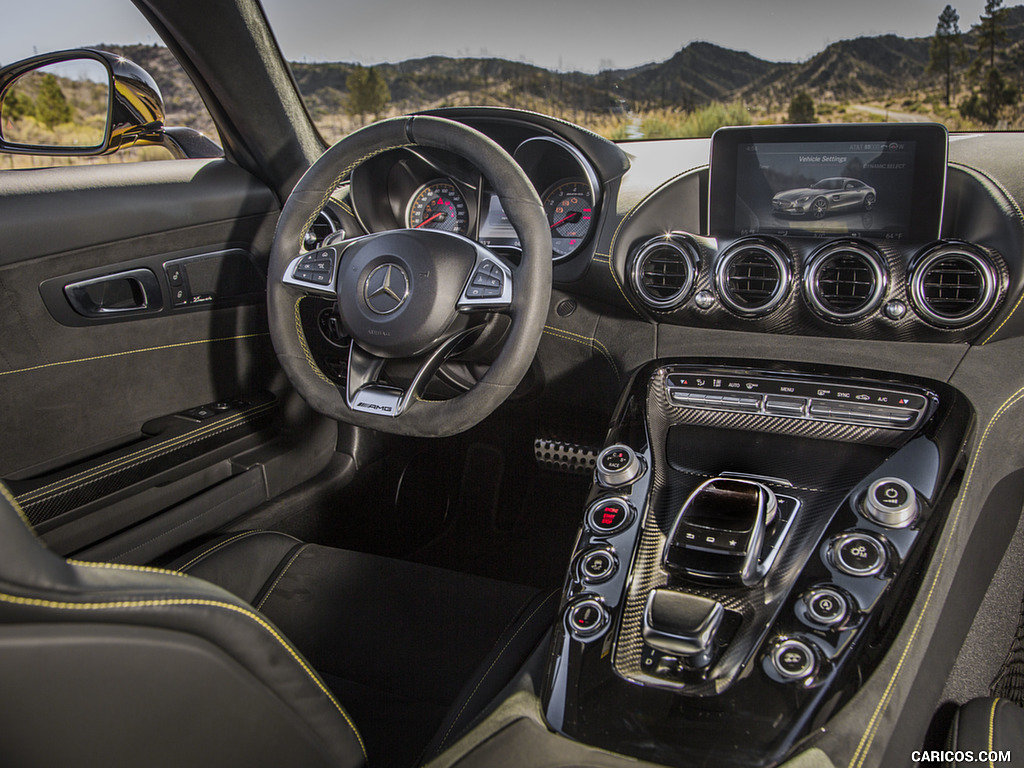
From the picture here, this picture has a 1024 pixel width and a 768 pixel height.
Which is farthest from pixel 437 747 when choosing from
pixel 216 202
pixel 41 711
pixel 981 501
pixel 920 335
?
pixel 216 202

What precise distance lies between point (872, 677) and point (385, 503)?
166 cm

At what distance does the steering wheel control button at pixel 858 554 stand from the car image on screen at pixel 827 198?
2.47ft

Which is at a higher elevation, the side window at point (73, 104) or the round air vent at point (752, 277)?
the side window at point (73, 104)

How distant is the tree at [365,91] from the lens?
7.32 ft

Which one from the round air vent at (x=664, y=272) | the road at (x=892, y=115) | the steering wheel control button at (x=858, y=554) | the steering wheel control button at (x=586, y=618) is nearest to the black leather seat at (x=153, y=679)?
the steering wheel control button at (x=586, y=618)

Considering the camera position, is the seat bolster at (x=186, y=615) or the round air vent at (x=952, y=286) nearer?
the seat bolster at (x=186, y=615)

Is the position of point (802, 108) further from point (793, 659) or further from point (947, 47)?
point (793, 659)

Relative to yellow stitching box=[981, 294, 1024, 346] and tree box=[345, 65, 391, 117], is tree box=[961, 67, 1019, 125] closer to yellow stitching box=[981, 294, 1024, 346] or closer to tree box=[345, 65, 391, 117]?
yellow stitching box=[981, 294, 1024, 346]

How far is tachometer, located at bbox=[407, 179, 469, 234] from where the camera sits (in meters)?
2.17

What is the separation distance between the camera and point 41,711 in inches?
25.0

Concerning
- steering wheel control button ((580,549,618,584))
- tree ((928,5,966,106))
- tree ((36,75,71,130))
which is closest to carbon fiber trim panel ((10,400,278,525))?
tree ((36,75,71,130))

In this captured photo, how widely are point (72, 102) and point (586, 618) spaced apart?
194cm

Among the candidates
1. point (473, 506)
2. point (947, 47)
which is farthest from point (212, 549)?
point (947, 47)

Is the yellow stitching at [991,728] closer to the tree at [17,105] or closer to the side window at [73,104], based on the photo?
the side window at [73,104]
